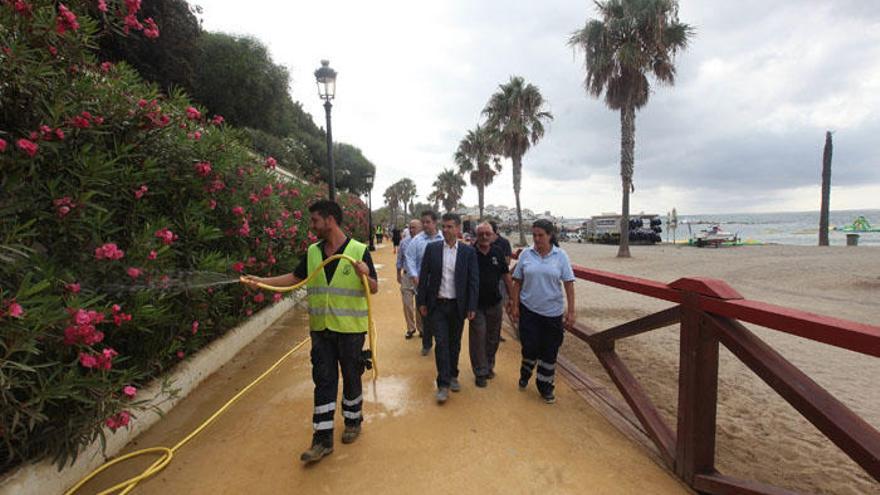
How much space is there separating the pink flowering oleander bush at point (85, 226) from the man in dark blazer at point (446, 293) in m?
2.14

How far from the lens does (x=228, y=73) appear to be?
58.5ft

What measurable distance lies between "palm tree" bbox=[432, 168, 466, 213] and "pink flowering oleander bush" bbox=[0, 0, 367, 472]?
5917cm

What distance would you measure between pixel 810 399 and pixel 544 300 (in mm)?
2045

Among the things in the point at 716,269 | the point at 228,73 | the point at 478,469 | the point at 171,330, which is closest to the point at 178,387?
the point at 171,330

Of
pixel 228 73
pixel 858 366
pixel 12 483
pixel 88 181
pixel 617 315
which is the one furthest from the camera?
pixel 228 73

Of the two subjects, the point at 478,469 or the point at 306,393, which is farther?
the point at 306,393

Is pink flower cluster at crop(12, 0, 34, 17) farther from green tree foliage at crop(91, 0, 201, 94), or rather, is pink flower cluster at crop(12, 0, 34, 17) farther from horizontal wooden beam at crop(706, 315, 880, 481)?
green tree foliage at crop(91, 0, 201, 94)

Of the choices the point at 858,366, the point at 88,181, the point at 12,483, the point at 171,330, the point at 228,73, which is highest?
the point at 228,73

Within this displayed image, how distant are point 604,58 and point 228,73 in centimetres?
1673

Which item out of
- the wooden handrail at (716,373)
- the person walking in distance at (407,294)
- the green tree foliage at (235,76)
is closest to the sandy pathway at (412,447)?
the wooden handrail at (716,373)

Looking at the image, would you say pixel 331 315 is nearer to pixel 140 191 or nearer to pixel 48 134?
pixel 140 191

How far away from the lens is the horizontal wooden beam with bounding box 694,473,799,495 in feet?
7.11

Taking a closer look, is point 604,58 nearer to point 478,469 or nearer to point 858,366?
point 858,366

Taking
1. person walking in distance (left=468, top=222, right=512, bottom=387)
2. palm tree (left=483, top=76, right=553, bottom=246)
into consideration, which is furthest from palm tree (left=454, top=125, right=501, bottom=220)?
person walking in distance (left=468, top=222, right=512, bottom=387)
